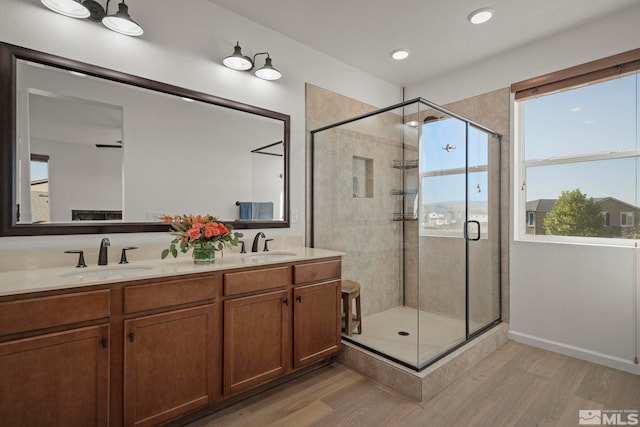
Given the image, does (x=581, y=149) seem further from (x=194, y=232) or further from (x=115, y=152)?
(x=115, y=152)

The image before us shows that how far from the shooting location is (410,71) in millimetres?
3592

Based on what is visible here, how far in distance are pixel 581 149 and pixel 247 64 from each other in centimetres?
292

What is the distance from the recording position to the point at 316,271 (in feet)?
7.84

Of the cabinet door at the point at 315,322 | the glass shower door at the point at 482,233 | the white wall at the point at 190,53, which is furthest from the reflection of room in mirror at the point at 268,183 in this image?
the glass shower door at the point at 482,233

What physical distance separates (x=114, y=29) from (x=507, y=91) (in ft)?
10.9

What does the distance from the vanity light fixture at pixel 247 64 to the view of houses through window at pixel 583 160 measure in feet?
7.89

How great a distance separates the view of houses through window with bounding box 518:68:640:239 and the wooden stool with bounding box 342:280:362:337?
1803 millimetres

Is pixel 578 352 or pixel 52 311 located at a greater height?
pixel 52 311

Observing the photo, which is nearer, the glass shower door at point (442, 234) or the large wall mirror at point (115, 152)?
the large wall mirror at point (115, 152)

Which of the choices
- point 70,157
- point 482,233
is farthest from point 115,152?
point 482,233

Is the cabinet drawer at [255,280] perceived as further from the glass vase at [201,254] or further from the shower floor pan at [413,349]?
the shower floor pan at [413,349]

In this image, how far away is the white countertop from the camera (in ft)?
4.54

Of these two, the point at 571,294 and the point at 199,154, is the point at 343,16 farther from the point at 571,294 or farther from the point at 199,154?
the point at 571,294

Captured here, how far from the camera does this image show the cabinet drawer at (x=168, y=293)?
1573 millimetres
